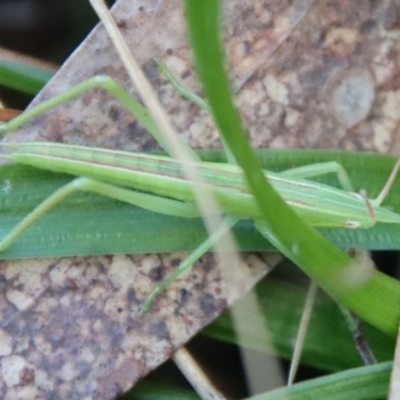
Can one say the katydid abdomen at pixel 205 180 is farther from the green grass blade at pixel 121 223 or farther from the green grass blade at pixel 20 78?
the green grass blade at pixel 20 78

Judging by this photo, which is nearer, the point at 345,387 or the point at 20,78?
the point at 345,387

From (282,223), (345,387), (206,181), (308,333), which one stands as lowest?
(345,387)

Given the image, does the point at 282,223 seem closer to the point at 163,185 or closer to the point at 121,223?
the point at 163,185

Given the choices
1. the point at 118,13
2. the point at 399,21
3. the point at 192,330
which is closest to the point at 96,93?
the point at 118,13

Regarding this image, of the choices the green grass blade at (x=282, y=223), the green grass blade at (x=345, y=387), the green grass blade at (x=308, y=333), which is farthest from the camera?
the green grass blade at (x=308, y=333)

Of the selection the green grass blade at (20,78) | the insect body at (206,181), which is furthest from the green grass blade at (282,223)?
the green grass blade at (20,78)

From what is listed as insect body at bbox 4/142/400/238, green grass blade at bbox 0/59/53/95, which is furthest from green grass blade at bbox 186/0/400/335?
green grass blade at bbox 0/59/53/95

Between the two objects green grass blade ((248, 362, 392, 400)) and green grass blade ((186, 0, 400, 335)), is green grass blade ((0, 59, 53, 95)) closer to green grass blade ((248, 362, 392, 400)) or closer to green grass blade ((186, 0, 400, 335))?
green grass blade ((186, 0, 400, 335))

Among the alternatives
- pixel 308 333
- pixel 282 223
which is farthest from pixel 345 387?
pixel 282 223

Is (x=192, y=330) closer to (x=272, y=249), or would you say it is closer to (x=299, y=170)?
(x=272, y=249)
